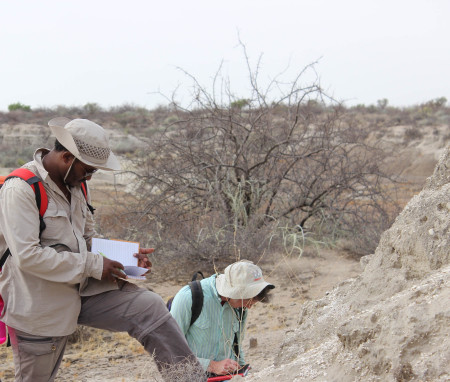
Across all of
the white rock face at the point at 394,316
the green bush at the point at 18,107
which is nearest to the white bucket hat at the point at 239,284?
the white rock face at the point at 394,316

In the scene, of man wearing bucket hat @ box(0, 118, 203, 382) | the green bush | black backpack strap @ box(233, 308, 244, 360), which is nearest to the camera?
man wearing bucket hat @ box(0, 118, 203, 382)

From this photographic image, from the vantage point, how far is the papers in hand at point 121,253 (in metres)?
2.63

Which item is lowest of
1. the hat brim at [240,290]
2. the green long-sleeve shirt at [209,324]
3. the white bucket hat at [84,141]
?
the green long-sleeve shirt at [209,324]

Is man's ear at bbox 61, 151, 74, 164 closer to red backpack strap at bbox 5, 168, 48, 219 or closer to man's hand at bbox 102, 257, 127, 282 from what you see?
red backpack strap at bbox 5, 168, 48, 219

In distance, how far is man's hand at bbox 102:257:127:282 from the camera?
2422 millimetres

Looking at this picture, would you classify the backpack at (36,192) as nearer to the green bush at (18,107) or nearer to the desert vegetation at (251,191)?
the desert vegetation at (251,191)

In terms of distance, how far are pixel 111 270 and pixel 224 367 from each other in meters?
0.84

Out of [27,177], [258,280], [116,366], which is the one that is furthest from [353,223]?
[27,177]

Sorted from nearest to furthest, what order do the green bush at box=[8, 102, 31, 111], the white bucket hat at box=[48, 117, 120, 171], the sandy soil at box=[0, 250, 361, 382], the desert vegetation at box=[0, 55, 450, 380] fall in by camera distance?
the white bucket hat at box=[48, 117, 120, 171] → the sandy soil at box=[0, 250, 361, 382] → the desert vegetation at box=[0, 55, 450, 380] → the green bush at box=[8, 102, 31, 111]

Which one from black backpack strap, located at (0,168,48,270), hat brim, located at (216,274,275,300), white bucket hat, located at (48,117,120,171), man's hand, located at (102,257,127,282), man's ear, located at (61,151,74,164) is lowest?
hat brim, located at (216,274,275,300)

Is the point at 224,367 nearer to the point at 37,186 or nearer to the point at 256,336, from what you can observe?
the point at 37,186

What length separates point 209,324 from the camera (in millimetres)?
2932

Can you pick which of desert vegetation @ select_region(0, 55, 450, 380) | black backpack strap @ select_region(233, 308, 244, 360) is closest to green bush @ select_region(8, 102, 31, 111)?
desert vegetation @ select_region(0, 55, 450, 380)

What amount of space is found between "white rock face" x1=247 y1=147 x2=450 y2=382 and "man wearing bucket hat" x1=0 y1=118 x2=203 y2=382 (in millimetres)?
668
